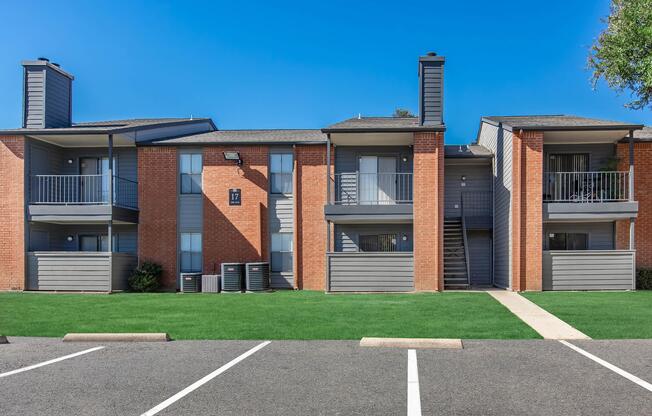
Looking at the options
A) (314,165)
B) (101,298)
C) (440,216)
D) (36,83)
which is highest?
(36,83)

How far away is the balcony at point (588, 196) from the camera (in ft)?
62.0

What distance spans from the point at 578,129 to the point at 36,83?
64.6 ft

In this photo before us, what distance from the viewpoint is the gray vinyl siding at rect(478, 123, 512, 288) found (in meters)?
19.5

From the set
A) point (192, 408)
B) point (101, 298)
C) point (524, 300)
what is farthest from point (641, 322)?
point (101, 298)

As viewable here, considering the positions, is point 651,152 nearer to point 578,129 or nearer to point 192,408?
point 578,129

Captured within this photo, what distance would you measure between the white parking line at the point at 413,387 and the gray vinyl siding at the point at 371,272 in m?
10.5

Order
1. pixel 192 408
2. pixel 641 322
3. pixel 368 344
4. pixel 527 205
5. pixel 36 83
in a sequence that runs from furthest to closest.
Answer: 1. pixel 36 83
2. pixel 527 205
3. pixel 641 322
4. pixel 368 344
5. pixel 192 408

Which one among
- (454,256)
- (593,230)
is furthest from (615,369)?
(593,230)

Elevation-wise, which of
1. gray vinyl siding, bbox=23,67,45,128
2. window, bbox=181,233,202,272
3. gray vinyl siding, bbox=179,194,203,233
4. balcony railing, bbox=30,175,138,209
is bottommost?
window, bbox=181,233,202,272

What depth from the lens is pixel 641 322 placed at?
11.5m

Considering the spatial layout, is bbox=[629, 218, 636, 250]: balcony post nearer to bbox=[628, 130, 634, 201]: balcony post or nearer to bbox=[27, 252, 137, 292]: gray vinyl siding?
bbox=[628, 130, 634, 201]: balcony post

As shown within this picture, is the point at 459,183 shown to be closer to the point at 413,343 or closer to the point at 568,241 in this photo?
the point at 568,241

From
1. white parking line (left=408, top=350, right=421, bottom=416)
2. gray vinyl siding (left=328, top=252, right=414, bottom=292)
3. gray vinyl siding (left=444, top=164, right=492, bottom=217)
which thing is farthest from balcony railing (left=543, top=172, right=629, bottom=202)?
white parking line (left=408, top=350, right=421, bottom=416)

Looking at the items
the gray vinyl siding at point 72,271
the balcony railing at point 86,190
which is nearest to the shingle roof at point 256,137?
the balcony railing at point 86,190
